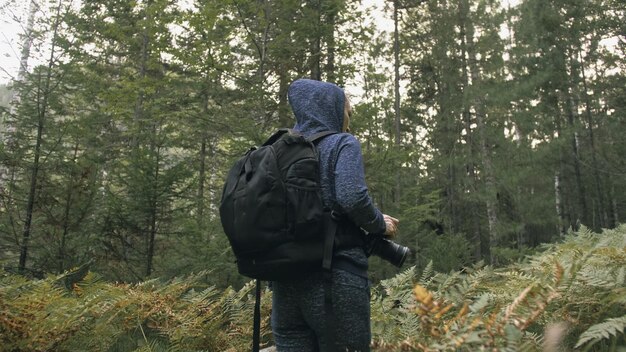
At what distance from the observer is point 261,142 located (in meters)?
8.08

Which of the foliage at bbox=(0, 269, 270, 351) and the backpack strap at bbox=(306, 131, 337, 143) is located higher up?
the backpack strap at bbox=(306, 131, 337, 143)

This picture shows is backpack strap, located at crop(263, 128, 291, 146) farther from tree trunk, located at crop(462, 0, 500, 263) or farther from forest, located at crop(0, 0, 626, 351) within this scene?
tree trunk, located at crop(462, 0, 500, 263)

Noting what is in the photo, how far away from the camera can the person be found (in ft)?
7.35

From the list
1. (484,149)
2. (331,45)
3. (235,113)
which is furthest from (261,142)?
(484,149)

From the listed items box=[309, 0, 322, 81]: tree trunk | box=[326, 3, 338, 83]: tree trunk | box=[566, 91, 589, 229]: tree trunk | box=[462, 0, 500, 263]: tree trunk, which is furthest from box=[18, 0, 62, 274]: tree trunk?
box=[566, 91, 589, 229]: tree trunk

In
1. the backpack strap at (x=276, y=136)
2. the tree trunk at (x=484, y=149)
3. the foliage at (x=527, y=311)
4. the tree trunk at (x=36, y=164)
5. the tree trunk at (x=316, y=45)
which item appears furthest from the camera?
the tree trunk at (x=484, y=149)

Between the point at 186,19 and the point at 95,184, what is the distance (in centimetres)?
369

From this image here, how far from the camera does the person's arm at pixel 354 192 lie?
2268 mm

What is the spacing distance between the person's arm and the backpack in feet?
0.37

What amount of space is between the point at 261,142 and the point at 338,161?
19.1 feet

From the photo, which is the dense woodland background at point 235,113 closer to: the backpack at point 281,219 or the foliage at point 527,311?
the foliage at point 527,311

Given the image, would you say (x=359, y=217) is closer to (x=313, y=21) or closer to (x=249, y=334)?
(x=249, y=334)

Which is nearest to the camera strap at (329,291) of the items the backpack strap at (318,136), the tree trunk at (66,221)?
the backpack strap at (318,136)

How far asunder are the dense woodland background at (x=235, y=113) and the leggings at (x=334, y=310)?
5232 millimetres
